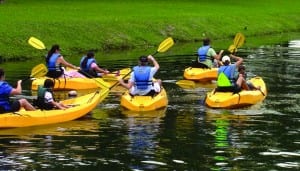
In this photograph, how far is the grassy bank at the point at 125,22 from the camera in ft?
133

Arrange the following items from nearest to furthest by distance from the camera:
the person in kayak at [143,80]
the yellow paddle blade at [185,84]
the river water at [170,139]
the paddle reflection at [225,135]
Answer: the river water at [170,139] → the paddle reflection at [225,135] → the person in kayak at [143,80] → the yellow paddle blade at [185,84]

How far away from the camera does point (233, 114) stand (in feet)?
64.1

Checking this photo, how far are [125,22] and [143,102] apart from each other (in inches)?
1128

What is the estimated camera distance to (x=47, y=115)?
17922mm

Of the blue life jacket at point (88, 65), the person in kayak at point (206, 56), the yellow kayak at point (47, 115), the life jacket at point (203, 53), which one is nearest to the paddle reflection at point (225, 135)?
the yellow kayak at point (47, 115)

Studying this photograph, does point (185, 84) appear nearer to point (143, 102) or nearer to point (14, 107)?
point (143, 102)

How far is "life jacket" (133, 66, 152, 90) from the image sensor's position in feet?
67.9

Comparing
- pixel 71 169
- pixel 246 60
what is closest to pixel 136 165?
pixel 71 169

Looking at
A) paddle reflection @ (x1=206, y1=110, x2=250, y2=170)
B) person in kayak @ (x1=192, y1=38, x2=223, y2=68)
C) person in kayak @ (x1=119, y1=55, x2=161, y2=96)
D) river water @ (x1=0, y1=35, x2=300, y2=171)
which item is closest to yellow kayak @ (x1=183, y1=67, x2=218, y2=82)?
person in kayak @ (x1=192, y1=38, x2=223, y2=68)

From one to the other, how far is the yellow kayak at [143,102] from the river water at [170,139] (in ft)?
0.80

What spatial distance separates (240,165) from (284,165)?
2.88 feet

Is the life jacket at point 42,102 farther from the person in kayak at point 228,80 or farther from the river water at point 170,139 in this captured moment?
the person in kayak at point 228,80

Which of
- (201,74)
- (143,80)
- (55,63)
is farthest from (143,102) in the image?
(201,74)

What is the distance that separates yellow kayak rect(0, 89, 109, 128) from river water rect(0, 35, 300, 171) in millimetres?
210
